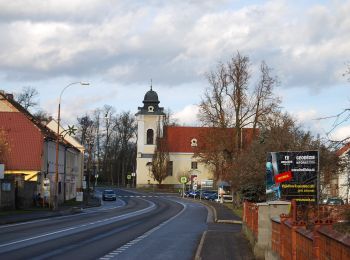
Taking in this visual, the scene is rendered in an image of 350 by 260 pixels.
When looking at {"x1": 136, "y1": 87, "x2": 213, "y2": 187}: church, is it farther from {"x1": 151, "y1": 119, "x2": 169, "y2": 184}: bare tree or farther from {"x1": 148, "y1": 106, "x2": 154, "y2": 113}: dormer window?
{"x1": 151, "y1": 119, "x2": 169, "y2": 184}: bare tree

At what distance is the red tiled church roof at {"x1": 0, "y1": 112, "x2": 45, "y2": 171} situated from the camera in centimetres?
5603

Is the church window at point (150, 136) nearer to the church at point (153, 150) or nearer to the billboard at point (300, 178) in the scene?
the church at point (153, 150)

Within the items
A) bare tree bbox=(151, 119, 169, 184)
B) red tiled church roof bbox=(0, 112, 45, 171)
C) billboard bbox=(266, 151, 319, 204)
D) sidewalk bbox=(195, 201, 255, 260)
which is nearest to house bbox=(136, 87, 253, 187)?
bare tree bbox=(151, 119, 169, 184)

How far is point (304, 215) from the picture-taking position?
13375 mm

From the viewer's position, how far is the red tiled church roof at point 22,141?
2206 inches

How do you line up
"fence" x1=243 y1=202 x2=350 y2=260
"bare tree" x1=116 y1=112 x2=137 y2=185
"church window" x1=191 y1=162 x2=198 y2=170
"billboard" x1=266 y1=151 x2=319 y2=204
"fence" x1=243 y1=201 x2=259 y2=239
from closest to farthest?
"fence" x1=243 y1=202 x2=350 y2=260, "fence" x1=243 y1=201 x2=259 y2=239, "billboard" x1=266 y1=151 x2=319 y2=204, "church window" x1=191 y1=162 x2=198 y2=170, "bare tree" x1=116 y1=112 x2=137 y2=185

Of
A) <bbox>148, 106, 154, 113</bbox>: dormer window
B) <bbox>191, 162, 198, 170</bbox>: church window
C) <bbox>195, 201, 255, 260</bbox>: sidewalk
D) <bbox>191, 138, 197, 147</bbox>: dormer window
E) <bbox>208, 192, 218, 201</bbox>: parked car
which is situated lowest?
<bbox>208, 192, 218, 201</bbox>: parked car

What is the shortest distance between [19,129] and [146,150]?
215 ft

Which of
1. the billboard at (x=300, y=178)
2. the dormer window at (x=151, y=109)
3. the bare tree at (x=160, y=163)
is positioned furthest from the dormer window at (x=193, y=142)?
the billboard at (x=300, y=178)

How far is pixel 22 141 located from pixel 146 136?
66.6 meters

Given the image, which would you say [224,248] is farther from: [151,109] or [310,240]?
[151,109]

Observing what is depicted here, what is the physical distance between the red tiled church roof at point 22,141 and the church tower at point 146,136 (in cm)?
6452

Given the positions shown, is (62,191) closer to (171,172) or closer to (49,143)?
(49,143)

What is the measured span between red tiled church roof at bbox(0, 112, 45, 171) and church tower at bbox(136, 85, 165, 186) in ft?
212
